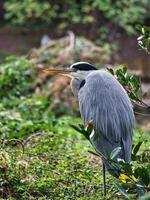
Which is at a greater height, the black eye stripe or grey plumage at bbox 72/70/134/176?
the black eye stripe

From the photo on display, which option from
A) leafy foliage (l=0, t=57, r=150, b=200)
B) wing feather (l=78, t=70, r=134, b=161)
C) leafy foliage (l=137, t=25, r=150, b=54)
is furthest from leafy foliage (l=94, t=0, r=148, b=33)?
wing feather (l=78, t=70, r=134, b=161)

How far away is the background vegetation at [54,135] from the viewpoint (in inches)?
130

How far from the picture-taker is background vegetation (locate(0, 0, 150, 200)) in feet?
10.8

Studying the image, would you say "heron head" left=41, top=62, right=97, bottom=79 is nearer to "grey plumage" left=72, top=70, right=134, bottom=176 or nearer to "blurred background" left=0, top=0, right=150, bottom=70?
"grey plumage" left=72, top=70, right=134, bottom=176

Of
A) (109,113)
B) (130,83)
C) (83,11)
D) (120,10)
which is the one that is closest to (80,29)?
(83,11)

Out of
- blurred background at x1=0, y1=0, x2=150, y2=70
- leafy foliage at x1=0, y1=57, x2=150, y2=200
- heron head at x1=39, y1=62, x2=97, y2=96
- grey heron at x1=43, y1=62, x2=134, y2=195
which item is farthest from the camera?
blurred background at x1=0, y1=0, x2=150, y2=70

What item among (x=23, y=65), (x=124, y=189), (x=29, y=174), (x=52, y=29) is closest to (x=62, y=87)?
(x=23, y=65)

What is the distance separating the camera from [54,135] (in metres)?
4.45

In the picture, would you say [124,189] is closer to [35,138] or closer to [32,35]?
[35,138]

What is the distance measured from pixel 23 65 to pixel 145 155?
10.2 ft

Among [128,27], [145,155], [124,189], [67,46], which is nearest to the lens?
[124,189]

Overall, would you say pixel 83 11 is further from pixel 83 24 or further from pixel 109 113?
pixel 109 113

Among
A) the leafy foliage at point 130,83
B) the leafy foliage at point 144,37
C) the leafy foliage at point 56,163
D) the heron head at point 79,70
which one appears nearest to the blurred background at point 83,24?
the leafy foliage at point 56,163

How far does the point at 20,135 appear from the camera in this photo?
4746mm
